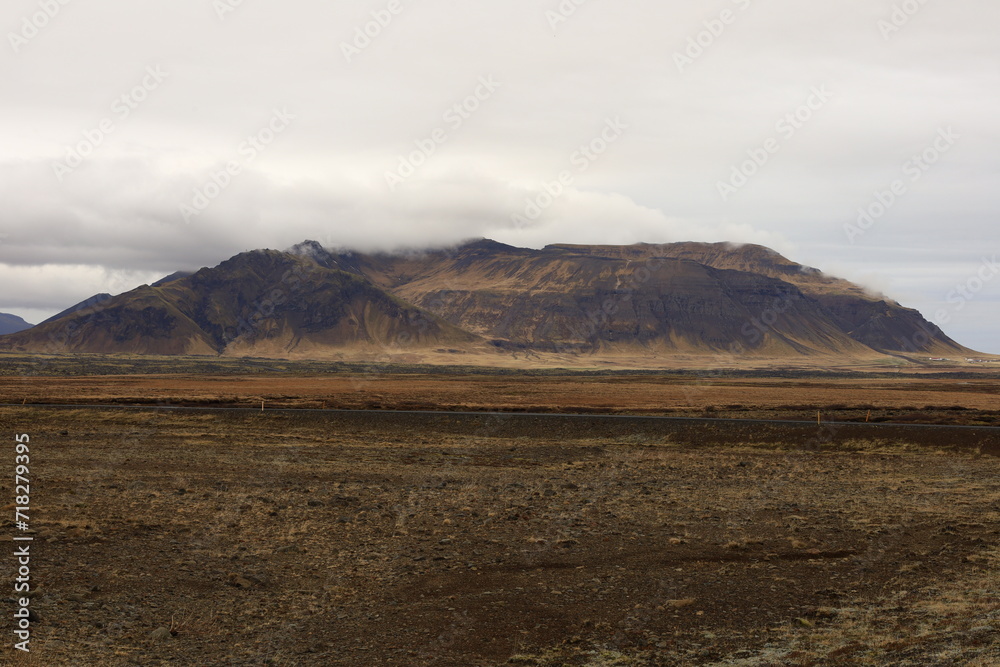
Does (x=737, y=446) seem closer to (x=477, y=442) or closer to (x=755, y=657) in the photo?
(x=477, y=442)

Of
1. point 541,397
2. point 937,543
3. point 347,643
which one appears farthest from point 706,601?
point 541,397

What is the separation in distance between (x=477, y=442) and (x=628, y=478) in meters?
12.4

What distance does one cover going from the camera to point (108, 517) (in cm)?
2017

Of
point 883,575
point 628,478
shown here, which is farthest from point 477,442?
point 883,575

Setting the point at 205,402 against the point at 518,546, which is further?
the point at 205,402

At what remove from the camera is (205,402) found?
195 feet

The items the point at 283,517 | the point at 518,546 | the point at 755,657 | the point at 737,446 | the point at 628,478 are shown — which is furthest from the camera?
the point at 737,446

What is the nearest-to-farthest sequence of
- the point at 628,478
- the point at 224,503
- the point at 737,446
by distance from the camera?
the point at 224,503, the point at 628,478, the point at 737,446

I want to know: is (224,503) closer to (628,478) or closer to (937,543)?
(628,478)

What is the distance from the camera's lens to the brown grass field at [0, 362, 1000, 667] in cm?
1280

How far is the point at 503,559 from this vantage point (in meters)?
18.0

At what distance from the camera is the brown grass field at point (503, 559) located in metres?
12.8

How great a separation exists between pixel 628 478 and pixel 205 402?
40.6 meters

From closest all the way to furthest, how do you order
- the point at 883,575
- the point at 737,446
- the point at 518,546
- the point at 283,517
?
the point at 883,575 → the point at 518,546 → the point at 283,517 → the point at 737,446
